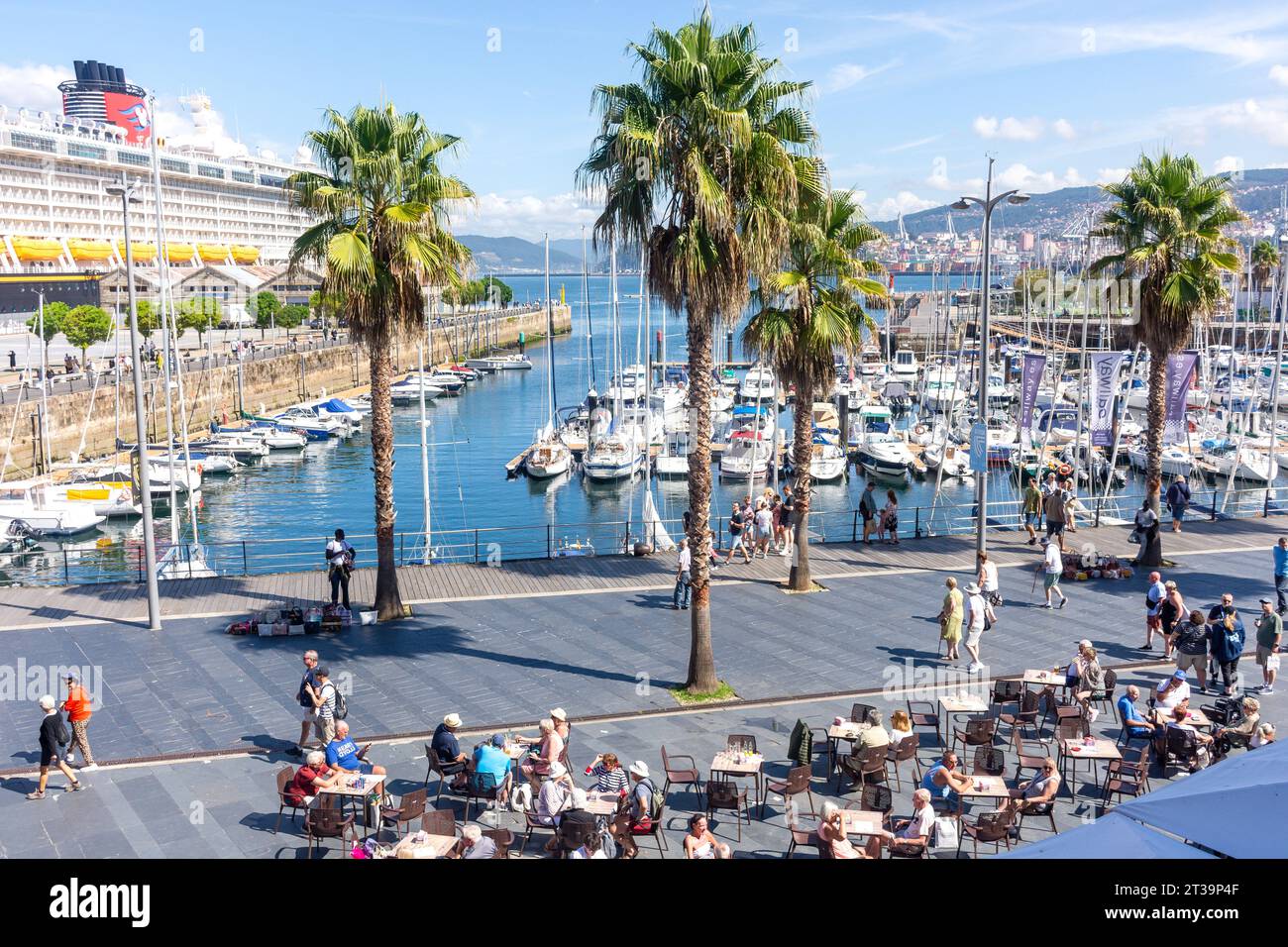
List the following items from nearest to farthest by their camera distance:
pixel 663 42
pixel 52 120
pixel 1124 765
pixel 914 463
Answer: pixel 1124 765 < pixel 663 42 < pixel 914 463 < pixel 52 120

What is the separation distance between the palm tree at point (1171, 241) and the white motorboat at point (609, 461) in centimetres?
2981

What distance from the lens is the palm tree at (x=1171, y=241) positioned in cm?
2114

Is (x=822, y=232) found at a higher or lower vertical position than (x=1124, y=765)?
higher

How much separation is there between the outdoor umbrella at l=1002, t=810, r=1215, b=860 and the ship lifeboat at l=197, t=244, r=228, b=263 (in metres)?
140

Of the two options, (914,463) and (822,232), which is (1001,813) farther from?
(914,463)

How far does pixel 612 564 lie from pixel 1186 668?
11065 mm

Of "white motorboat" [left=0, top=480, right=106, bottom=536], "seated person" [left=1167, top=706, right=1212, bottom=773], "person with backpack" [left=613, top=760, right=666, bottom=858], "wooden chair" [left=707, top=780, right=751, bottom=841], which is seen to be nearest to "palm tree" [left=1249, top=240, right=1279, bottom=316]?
"seated person" [left=1167, top=706, right=1212, bottom=773]

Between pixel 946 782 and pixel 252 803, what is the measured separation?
24.8 ft

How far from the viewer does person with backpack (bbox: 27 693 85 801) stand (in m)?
11.8

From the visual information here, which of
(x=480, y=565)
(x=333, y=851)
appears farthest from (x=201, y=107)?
(x=333, y=851)

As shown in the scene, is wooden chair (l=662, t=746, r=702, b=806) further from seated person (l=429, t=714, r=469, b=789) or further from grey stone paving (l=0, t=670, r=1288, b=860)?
seated person (l=429, t=714, r=469, b=789)

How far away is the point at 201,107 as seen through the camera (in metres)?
172

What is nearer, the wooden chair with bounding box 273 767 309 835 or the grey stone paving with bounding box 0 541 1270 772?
the wooden chair with bounding box 273 767 309 835
